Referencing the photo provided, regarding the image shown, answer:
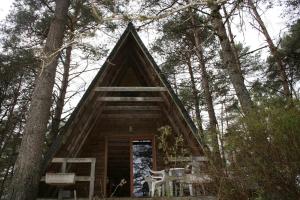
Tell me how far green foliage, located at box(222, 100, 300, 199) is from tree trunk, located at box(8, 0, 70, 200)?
11.9 ft

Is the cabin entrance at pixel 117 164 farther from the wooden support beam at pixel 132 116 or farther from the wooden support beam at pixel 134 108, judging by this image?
the wooden support beam at pixel 134 108

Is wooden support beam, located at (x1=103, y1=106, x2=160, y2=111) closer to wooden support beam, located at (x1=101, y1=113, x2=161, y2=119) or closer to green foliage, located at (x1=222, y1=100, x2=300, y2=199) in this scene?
wooden support beam, located at (x1=101, y1=113, x2=161, y2=119)

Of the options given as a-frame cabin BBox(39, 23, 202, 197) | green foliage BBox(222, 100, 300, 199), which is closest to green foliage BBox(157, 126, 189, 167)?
a-frame cabin BBox(39, 23, 202, 197)

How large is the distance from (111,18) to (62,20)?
209 inches

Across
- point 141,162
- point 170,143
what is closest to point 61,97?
point 141,162

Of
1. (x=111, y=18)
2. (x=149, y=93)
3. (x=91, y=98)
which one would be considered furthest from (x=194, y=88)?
(x=111, y=18)

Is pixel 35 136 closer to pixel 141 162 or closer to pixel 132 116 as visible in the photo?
pixel 132 116

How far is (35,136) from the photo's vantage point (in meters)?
7.23

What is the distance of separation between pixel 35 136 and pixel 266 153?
5006 millimetres

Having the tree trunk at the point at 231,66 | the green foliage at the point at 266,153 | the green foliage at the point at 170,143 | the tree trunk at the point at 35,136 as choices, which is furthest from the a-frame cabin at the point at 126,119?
the green foliage at the point at 266,153

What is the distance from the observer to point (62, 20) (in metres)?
8.82

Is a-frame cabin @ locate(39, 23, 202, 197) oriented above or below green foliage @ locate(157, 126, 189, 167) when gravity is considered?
above

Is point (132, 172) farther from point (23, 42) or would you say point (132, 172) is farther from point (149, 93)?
point (23, 42)

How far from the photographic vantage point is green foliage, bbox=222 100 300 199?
171 inches
